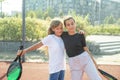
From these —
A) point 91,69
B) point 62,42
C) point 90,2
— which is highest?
point 90,2

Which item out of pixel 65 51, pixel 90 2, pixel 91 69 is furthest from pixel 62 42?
pixel 90 2

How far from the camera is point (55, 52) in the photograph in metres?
5.48

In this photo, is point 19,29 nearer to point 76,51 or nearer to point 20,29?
point 20,29

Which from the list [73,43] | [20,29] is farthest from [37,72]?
[20,29]

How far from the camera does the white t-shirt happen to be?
17.9 ft

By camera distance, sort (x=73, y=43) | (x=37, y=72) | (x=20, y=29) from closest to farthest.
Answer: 1. (x=73, y=43)
2. (x=37, y=72)
3. (x=20, y=29)

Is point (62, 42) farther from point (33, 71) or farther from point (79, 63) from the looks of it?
point (33, 71)

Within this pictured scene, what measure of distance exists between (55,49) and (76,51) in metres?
0.38

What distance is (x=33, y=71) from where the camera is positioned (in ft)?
35.0

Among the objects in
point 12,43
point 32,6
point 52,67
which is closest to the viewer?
point 52,67

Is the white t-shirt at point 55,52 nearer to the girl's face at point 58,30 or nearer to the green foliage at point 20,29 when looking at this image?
the girl's face at point 58,30

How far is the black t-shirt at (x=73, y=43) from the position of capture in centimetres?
558

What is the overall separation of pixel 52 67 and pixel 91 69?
64 centimetres

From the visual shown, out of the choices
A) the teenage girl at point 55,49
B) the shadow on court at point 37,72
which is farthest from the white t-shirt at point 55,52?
the shadow on court at point 37,72
